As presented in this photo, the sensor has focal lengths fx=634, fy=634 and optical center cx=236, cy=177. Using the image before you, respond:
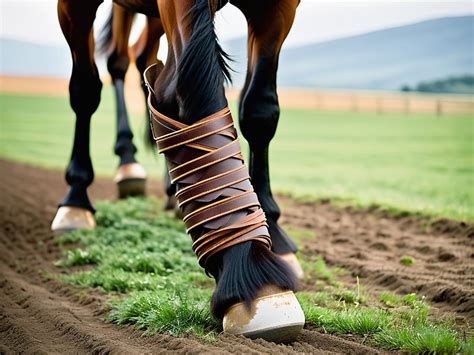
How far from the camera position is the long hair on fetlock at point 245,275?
1992 mm

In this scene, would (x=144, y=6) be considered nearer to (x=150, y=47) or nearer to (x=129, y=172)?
(x=150, y=47)

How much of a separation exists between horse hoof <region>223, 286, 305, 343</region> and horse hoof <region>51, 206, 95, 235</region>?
2.44 metres

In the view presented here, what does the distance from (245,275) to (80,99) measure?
2603 millimetres

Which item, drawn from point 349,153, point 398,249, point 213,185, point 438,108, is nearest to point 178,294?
point 213,185

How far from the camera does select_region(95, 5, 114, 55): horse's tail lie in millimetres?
5609

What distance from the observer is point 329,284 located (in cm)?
311

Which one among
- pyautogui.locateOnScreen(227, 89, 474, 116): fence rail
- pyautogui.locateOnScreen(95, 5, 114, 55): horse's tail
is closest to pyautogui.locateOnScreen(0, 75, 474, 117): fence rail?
pyautogui.locateOnScreen(227, 89, 474, 116): fence rail

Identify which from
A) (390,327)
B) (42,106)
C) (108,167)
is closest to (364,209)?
(390,327)

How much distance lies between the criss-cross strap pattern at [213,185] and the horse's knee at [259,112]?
839 millimetres

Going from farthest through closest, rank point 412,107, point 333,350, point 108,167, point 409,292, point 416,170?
point 412,107 < point 108,167 < point 416,170 < point 409,292 < point 333,350

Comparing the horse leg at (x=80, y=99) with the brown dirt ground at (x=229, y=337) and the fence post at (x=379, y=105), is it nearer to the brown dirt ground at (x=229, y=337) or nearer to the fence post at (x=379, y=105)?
the brown dirt ground at (x=229, y=337)

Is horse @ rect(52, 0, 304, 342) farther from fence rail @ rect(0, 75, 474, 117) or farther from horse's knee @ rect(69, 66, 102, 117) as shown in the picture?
fence rail @ rect(0, 75, 474, 117)

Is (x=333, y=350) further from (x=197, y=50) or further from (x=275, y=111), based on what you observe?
(x=275, y=111)

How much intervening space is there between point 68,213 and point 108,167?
5002mm
